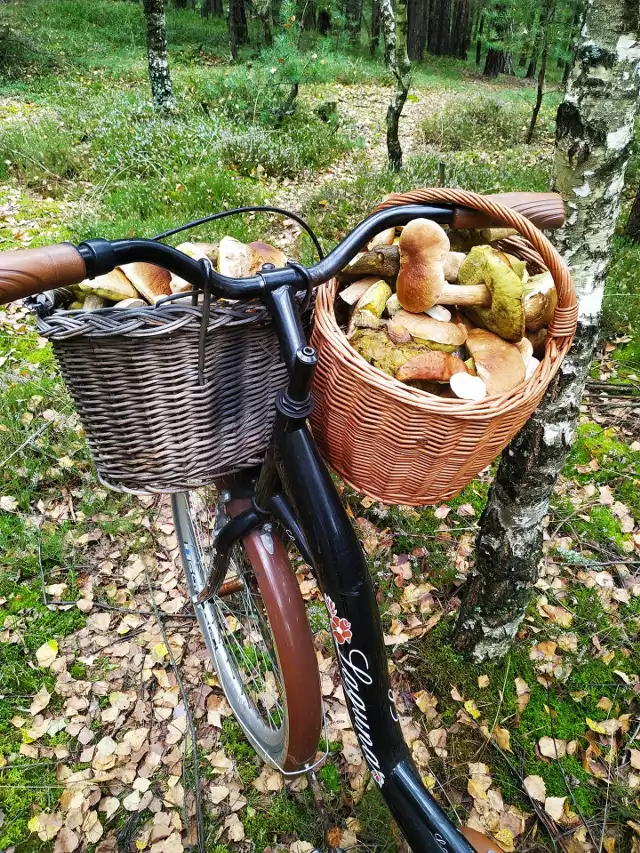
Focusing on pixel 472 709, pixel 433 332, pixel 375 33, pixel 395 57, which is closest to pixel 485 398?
pixel 433 332

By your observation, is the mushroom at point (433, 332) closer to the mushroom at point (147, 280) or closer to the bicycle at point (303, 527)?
the bicycle at point (303, 527)

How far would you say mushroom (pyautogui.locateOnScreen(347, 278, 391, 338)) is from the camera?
1134mm

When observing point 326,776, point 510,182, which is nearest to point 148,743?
point 326,776

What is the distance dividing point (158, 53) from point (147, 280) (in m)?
8.57

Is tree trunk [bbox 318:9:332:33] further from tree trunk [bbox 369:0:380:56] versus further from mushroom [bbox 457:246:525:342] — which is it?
mushroom [bbox 457:246:525:342]

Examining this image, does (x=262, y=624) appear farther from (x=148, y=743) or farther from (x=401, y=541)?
(x=401, y=541)

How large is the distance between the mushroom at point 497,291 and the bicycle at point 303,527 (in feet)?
0.51

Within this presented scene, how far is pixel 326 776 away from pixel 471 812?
0.58m

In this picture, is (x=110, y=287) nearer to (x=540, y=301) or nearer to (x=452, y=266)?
(x=452, y=266)

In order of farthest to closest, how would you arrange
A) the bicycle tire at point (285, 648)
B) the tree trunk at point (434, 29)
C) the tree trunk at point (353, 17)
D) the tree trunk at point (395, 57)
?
the tree trunk at point (434, 29) → the tree trunk at point (353, 17) → the tree trunk at point (395, 57) → the bicycle tire at point (285, 648)

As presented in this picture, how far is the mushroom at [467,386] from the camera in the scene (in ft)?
3.35

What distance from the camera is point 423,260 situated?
1097 millimetres

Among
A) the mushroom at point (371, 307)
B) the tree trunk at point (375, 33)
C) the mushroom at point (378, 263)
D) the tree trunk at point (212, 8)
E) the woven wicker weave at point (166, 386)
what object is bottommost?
the woven wicker weave at point (166, 386)

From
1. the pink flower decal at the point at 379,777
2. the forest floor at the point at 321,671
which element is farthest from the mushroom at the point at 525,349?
the forest floor at the point at 321,671
